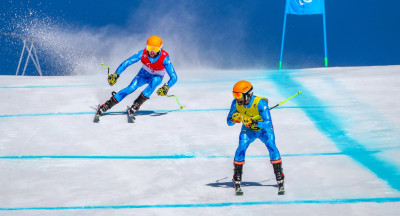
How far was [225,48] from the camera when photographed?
1622cm

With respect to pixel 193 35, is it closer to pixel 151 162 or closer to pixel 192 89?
pixel 192 89

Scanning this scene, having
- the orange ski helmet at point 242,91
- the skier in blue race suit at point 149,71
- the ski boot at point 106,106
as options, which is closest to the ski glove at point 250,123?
the orange ski helmet at point 242,91

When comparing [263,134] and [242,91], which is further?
[263,134]

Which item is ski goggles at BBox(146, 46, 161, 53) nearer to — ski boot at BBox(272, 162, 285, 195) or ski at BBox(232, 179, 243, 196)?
ski at BBox(232, 179, 243, 196)

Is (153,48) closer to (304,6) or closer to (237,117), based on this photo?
(237,117)

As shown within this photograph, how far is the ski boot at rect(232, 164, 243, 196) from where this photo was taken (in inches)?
332

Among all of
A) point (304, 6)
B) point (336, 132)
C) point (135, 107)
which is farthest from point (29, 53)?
point (336, 132)

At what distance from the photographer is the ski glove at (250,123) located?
8.17m

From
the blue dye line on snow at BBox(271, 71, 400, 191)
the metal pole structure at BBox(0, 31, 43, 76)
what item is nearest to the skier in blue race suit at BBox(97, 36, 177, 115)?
the blue dye line on snow at BBox(271, 71, 400, 191)

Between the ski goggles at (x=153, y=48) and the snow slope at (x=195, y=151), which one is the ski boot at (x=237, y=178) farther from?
the ski goggles at (x=153, y=48)

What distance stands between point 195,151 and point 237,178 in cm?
179

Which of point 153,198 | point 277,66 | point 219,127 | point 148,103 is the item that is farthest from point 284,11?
point 153,198

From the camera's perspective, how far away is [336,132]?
10.9m

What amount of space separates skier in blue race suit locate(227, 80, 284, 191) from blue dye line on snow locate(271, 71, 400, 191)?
4.86ft
